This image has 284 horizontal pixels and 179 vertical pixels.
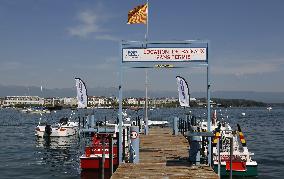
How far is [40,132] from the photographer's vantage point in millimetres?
57219

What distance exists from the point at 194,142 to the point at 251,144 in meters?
33.5

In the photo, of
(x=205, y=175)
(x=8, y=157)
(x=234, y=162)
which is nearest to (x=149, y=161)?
(x=205, y=175)

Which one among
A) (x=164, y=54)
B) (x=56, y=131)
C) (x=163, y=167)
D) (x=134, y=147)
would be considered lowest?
(x=56, y=131)

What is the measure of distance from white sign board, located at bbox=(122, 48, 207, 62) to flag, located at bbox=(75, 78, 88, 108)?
6.97m

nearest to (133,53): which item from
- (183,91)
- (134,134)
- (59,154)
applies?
(134,134)

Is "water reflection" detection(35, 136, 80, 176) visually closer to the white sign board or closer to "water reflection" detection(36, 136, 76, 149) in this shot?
"water reflection" detection(36, 136, 76, 149)

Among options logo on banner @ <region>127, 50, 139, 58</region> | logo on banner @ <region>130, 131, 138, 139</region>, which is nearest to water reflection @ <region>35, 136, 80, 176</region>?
logo on banner @ <region>130, 131, 138, 139</region>

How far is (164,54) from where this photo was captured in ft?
57.7

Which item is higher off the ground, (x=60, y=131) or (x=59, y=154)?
(x=60, y=131)

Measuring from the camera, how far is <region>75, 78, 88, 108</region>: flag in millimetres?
24044

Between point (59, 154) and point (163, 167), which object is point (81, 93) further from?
point (59, 154)

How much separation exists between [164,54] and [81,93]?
8.13 m

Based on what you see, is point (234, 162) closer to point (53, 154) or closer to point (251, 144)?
point (53, 154)

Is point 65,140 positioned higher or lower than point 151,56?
lower
